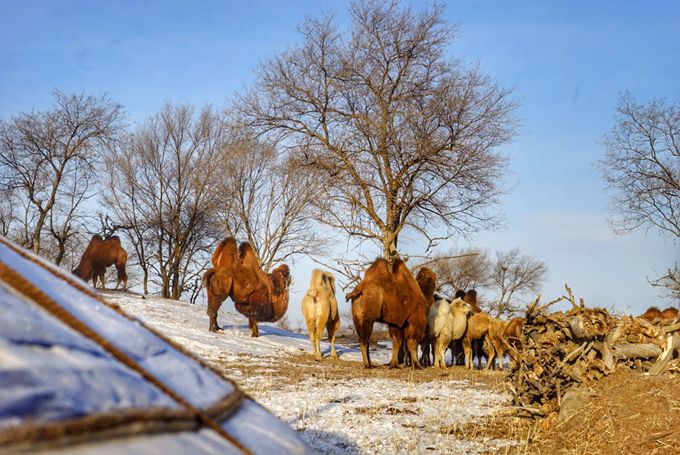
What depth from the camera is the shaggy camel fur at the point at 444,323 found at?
55.8 ft

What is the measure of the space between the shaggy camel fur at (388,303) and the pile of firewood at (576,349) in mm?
6690

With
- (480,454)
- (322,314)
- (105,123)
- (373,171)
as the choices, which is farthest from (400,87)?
(480,454)

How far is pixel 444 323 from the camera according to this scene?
16969mm

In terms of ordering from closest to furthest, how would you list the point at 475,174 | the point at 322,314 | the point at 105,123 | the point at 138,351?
the point at 138,351 < the point at 322,314 < the point at 475,174 < the point at 105,123

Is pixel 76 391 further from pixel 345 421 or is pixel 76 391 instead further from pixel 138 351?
pixel 345 421

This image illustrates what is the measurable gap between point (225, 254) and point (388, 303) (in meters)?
6.85

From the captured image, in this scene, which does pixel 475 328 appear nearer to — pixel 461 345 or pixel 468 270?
pixel 461 345

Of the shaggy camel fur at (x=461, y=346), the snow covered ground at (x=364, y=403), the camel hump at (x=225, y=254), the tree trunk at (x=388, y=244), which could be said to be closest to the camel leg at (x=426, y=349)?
the shaggy camel fur at (x=461, y=346)

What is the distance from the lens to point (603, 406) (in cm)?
684

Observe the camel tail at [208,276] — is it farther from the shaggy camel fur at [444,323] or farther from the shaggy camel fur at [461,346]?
the shaggy camel fur at [461,346]

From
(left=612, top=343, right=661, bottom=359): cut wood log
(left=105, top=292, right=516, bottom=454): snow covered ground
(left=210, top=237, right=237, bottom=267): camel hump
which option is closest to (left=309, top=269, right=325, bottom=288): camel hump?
(left=105, top=292, right=516, bottom=454): snow covered ground

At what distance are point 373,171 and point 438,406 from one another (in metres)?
15.6

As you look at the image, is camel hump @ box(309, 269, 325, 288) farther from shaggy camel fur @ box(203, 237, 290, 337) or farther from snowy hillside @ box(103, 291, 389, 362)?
shaggy camel fur @ box(203, 237, 290, 337)

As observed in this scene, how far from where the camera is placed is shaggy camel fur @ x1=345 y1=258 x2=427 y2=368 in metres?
14.8
